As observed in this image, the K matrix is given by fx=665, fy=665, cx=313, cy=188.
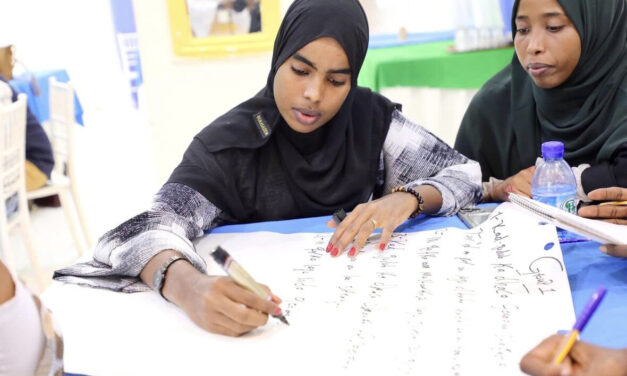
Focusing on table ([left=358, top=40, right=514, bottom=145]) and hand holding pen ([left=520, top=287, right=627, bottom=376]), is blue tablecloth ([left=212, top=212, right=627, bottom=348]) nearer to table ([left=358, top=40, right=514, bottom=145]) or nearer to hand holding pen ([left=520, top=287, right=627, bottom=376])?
hand holding pen ([left=520, top=287, right=627, bottom=376])

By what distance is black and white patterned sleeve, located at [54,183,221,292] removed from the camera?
43.9 inches

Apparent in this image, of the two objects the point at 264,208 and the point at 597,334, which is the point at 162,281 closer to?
the point at 264,208

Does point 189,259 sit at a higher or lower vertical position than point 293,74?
lower

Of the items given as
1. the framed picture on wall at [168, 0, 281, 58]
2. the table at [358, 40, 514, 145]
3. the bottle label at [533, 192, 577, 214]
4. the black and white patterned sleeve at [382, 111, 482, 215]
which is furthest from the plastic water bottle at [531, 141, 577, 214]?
the framed picture on wall at [168, 0, 281, 58]

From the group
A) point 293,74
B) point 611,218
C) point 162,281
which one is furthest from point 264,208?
point 611,218

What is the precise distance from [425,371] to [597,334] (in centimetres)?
25

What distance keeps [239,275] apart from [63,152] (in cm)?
281

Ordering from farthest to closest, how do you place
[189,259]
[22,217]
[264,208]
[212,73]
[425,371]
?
[212,73] → [22,217] → [264,208] → [189,259] → [425,371]

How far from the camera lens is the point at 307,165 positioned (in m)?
1.46

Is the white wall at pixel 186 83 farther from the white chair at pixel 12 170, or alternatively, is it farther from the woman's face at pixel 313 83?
the woman's face at pixel 313 83

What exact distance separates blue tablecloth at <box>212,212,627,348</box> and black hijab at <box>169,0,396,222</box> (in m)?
0.08

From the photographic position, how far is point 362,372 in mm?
793

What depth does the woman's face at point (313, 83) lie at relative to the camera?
1.36 m

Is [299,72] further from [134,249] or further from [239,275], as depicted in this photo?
[239,275]
